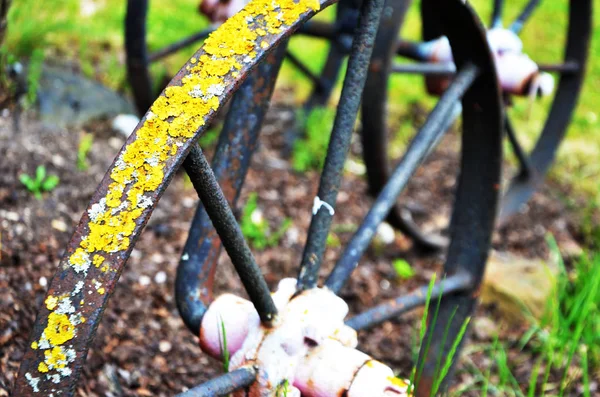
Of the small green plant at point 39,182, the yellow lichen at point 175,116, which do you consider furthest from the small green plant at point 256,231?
the yellow lichen at point 175,116

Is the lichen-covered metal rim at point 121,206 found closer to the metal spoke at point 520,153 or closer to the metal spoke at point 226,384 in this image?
the metal spoke at point 226,384

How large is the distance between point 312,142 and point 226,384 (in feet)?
6.60

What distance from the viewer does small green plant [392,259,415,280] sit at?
7.64ft

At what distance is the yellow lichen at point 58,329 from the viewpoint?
29.4 inches

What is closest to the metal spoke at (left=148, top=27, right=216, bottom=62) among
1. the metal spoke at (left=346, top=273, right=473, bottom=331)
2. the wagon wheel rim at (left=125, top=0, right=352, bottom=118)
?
the wagon wheel rim at (left=125, top=0, right=352, bottom=118)

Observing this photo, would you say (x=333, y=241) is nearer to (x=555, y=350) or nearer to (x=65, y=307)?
(x=555, y=350)

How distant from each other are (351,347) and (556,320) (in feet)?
3.48

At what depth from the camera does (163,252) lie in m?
2.04

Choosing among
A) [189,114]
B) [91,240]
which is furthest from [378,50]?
[91,240]

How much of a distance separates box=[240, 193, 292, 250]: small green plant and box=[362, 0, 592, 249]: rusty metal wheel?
39cm

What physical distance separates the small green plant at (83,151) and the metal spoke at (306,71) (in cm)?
95

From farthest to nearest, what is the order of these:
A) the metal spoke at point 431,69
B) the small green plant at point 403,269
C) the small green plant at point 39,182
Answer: the small green plant at point 403,269, the metal spoke at point 431,69, the small green plant at point 39,182

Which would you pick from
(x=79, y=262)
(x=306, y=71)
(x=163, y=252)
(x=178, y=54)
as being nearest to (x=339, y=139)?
(x=79, y=262)

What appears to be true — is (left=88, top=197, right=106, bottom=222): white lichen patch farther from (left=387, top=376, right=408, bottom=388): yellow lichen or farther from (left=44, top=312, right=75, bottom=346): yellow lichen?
(left=387, top=376, right=408, bottom=388): yellow lichen
